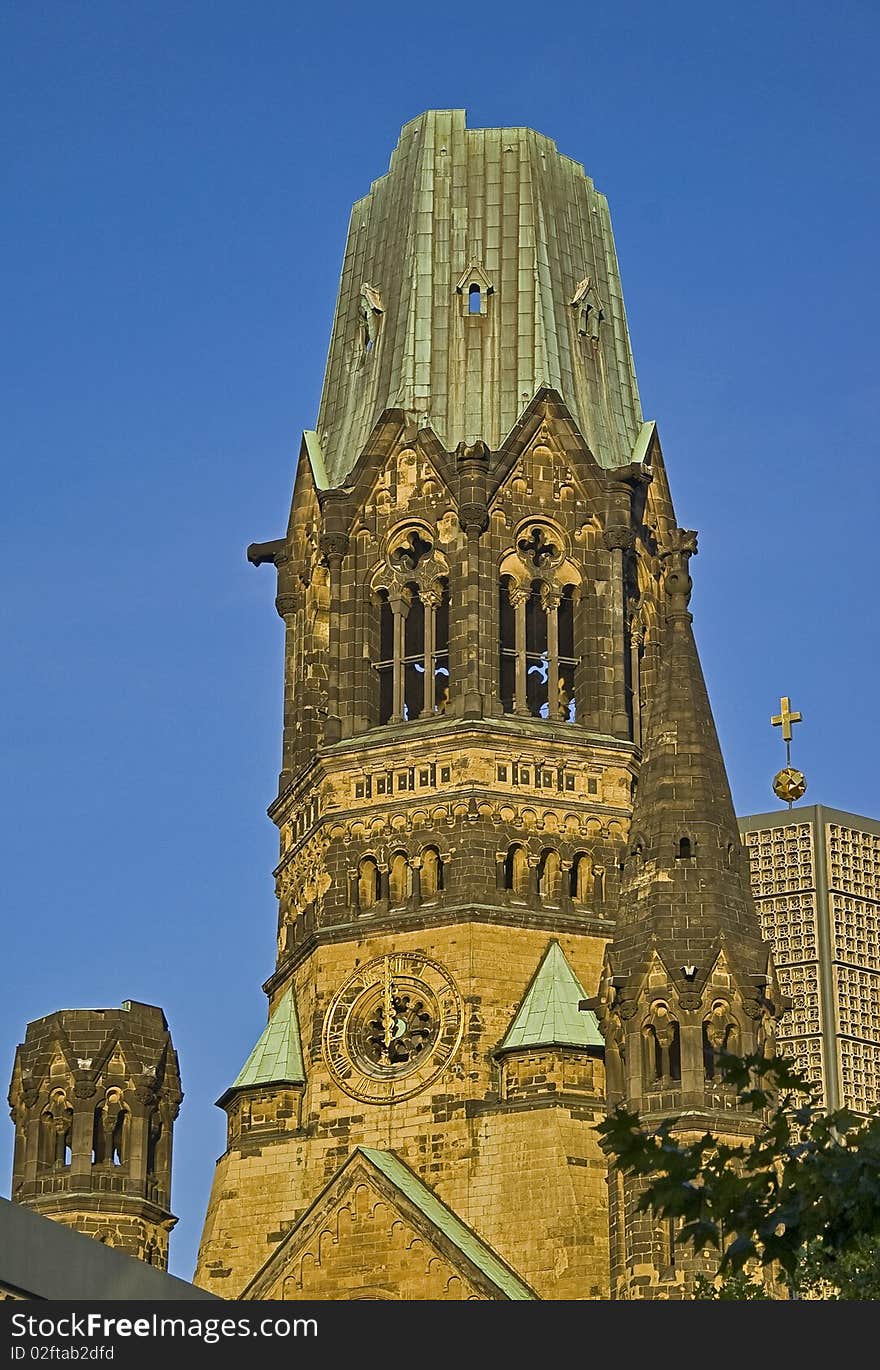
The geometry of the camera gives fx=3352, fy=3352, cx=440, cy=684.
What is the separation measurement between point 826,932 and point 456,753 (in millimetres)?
15643

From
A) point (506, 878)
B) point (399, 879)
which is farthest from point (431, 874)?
point (506, 878)

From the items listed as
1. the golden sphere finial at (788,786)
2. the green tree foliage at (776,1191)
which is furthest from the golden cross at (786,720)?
the green tree foliage at (776,1191)

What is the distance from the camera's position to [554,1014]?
58.1 metres

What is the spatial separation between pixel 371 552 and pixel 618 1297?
17.4m

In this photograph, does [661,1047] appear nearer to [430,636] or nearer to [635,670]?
[635,670]

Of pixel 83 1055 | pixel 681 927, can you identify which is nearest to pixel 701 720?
pixel 681 927

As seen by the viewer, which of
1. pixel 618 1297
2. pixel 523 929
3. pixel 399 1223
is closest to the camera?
pixel 618 1297

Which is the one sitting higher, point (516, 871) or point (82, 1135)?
point (516, 871)

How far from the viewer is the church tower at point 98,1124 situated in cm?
5769

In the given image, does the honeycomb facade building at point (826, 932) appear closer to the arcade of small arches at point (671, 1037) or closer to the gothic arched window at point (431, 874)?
the gothic arched window at point (431, 874)

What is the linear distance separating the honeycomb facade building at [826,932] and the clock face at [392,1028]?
15138 millimetres

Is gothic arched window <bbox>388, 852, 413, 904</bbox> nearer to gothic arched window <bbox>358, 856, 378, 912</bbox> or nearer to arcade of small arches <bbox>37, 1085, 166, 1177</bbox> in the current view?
gothic arched window <bbox>358, 856, 378, 912</bbox>

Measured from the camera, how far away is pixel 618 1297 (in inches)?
2046

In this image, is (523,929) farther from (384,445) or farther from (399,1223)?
(384,445)
